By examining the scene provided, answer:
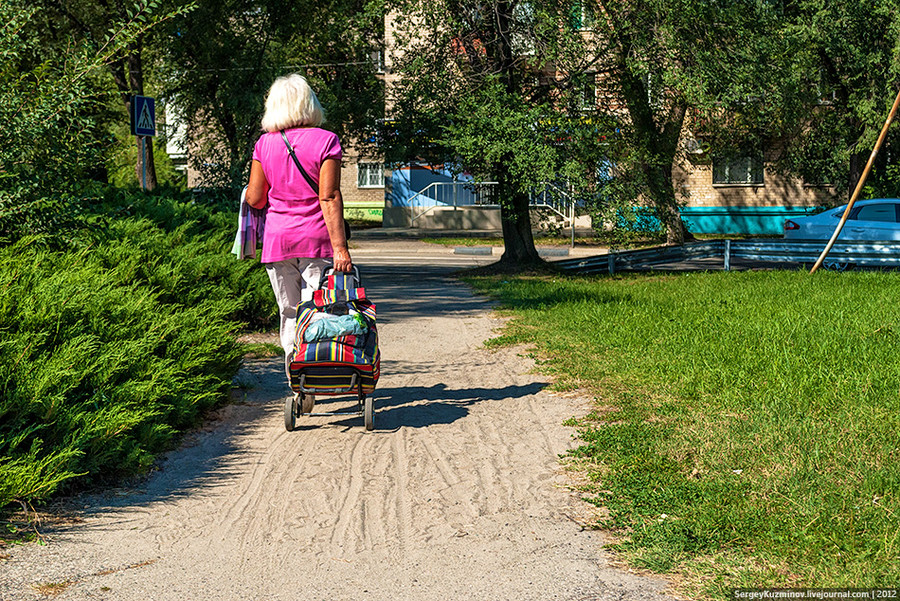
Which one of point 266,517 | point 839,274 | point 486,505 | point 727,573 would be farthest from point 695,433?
point 839,274

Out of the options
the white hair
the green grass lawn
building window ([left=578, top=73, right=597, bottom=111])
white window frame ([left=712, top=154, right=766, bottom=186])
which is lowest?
the green grass lawn

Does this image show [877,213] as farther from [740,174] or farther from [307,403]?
[740,174]

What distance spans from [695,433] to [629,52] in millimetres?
13136

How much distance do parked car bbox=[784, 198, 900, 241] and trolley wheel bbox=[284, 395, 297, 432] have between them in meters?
16.6

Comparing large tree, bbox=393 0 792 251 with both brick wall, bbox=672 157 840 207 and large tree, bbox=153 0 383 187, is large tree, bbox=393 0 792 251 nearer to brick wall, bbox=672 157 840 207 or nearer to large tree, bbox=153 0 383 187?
large tree, bbox=153 0 383 187

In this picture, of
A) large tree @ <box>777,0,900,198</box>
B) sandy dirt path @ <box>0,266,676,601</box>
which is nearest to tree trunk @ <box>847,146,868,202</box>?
large tree @ <box>777,0,900,198</box>

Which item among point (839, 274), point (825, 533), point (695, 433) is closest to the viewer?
point (825, 533)

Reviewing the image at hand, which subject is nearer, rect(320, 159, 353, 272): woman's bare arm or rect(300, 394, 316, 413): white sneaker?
rect(320, 159, 353, 272): woman's bare arm

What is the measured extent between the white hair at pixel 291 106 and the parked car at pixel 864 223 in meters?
16.4

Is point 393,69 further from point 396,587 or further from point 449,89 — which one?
point 396,587

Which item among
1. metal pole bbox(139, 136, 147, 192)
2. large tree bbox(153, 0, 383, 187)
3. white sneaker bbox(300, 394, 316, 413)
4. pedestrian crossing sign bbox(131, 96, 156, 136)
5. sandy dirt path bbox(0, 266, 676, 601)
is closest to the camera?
sandy dirt path bbox(0, 266, 676, 601)

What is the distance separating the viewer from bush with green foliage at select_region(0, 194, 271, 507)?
4.83 m

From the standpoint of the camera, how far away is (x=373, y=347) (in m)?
6.09

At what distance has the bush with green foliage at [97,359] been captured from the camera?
4.83 metres
